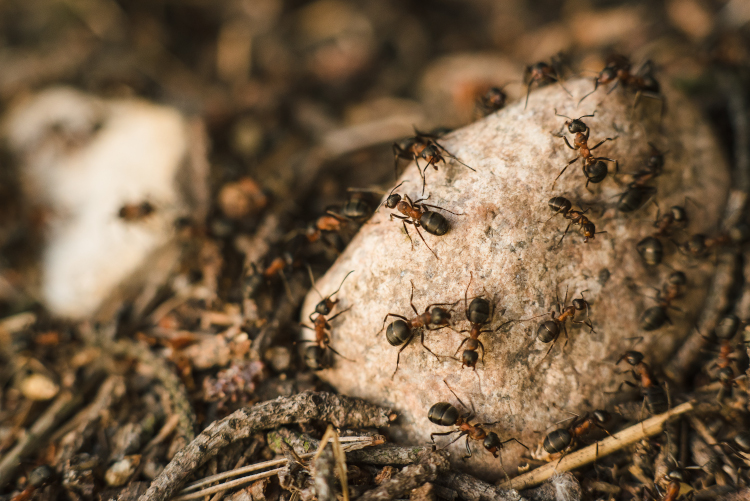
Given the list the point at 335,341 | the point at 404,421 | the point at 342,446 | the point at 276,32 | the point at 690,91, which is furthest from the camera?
the point at 276,32

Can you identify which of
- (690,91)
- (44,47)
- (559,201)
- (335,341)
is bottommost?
(335,341)

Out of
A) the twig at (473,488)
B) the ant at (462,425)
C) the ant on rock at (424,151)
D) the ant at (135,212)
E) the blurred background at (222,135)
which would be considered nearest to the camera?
the twig at (473,488)

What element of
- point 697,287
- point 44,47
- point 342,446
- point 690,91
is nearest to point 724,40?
point 690,91

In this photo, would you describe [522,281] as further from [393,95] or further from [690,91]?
[393,95]

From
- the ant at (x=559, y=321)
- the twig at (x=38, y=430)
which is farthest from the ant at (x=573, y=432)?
the twig at (x=38, y=430)

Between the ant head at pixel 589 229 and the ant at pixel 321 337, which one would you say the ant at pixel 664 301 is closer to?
the ant head at pixel 589 229

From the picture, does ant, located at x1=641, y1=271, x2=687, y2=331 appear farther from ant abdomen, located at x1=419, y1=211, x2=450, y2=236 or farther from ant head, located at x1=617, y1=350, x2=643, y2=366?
ant abdomen, located at x1=419, y1=211, x2=450, y2=236
